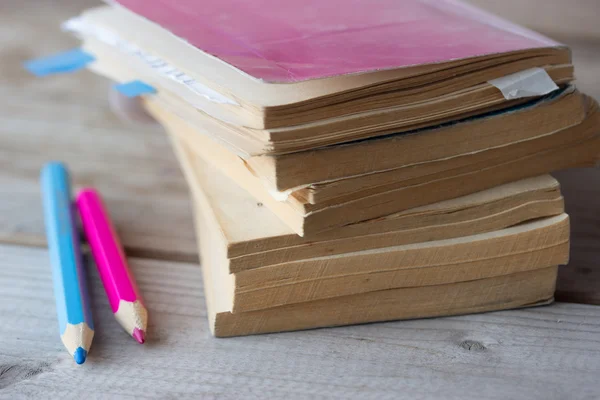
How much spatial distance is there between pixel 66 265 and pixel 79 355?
103 millimetres

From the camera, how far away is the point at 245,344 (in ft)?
1.65

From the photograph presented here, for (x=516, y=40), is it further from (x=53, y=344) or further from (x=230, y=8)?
(x=53, y=344)

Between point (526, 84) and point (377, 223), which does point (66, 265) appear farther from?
point (526, 84)

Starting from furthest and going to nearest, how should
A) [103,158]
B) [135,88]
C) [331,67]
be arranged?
[103,158]
[135,88]
[331,67]

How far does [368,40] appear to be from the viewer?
1.70 feet

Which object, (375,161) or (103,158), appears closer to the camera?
(375,161)

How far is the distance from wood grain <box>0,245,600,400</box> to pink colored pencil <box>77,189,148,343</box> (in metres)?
0.01

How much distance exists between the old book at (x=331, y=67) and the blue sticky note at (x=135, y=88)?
0.05 feet

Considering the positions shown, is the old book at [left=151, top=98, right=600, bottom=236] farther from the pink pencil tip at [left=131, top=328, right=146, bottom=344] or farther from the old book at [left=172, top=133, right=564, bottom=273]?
the pink pencil tip at [left=131, top=328, right=146, bottom=344]

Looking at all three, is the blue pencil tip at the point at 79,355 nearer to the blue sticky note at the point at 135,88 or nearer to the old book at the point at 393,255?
the old book at the point at 393,255

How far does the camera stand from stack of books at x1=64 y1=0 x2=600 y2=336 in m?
0.48

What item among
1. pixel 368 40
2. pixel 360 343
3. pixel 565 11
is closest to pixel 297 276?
pixel 360 343

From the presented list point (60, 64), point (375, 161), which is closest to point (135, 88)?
point (60, 64)

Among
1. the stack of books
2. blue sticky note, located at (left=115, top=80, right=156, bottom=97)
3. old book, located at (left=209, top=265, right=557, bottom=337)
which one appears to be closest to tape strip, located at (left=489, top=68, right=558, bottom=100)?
the stack of books
